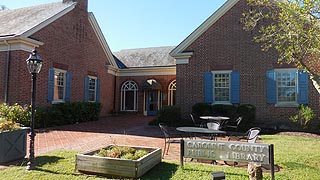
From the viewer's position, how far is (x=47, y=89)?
45.1ft

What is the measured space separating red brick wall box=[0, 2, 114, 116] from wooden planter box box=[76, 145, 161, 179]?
8.93 metres

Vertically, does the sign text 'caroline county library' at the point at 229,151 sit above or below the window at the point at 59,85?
below

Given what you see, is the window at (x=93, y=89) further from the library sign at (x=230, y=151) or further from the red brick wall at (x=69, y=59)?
the library sign at (x=230, y=151)

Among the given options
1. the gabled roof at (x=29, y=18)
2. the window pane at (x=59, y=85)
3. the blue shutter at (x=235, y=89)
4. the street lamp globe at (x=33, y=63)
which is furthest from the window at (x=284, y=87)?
the gabled roof at (x=29, y=18)

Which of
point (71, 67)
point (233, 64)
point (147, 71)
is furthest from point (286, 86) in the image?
point (71, 67)

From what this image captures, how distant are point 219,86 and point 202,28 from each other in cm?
337

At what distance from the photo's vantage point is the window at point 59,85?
14.6 m

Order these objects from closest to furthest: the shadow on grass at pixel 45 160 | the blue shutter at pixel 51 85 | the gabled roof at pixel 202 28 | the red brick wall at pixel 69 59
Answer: the shadow on grass at pixel 45 160 → the red brick wall at pixel 69 59 → the gabled roof at pixel 202 28 → the blue shutter at pixel 51 85

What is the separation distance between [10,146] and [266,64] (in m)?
11.7

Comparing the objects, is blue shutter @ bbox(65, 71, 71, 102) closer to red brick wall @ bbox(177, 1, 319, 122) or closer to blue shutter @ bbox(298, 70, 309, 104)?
red brick wall @ bbox(177, 1, 319, 122)

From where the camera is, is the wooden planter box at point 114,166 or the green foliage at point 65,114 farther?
the green foliage at point 65,114

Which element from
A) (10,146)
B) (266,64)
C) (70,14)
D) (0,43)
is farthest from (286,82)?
(0,43)

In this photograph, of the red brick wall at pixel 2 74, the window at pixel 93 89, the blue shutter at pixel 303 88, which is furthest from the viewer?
the window at pixel 93 89

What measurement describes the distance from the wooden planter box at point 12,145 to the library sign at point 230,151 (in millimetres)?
4087
